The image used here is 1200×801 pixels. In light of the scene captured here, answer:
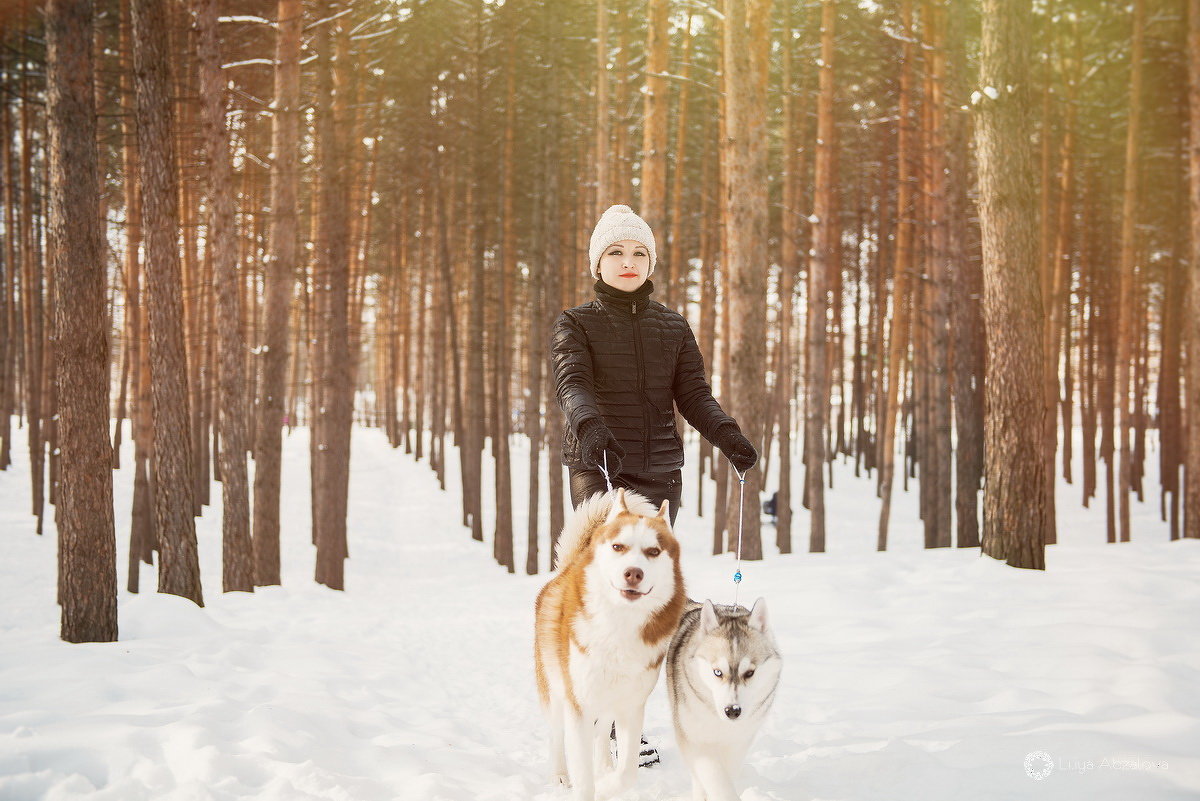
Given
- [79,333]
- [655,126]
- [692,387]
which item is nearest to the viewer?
[692,387]

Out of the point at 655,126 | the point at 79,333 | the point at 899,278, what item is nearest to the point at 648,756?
the point at 79,333

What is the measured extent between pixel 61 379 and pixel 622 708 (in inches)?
190

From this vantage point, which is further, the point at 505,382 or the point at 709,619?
the point at 505,382

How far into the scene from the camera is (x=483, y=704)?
5.43m

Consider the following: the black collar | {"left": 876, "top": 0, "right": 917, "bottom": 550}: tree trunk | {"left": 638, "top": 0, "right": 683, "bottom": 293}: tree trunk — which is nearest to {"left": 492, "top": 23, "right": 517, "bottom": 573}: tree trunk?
{"left": 638, "top": 0, "right": 683, "bottom": 293}: tree trunk

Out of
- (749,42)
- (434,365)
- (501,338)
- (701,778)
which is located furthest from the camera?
(434,365)

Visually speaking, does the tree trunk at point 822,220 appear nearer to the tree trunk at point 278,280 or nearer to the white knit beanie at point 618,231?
the tree trunk at point 278,280

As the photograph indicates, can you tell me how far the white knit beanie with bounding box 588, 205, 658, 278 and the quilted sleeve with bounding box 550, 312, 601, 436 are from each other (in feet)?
1.30

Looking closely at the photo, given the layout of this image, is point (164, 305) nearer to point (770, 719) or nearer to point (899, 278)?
point (770, 719)

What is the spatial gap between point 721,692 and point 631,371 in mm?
1565

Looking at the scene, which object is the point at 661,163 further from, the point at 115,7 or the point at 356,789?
the point at 356,789

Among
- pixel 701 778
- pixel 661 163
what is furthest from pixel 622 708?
pixel 661 163

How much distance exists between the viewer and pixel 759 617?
3.16 m

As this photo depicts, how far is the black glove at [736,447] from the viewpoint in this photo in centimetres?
346
